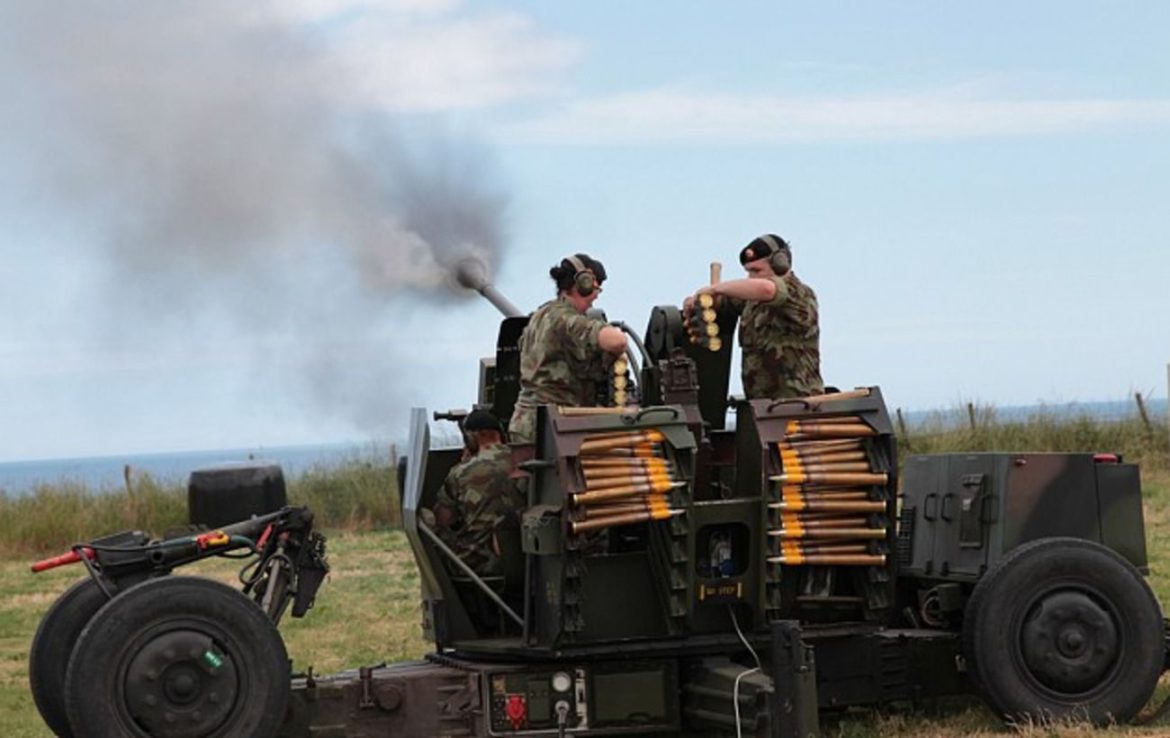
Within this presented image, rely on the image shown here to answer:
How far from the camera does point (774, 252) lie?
9984 mm

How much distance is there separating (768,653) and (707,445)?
0.99 meters

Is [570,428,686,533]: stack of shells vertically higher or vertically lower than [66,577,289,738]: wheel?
higher

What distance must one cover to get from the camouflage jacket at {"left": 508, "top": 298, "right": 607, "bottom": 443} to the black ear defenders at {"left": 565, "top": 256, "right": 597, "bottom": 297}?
0.32 ft

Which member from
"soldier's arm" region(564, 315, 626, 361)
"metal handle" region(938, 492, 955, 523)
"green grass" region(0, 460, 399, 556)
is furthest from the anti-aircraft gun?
"green grass" region(0, 460, 399, 556)

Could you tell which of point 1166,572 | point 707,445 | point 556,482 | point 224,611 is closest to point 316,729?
point 224,611

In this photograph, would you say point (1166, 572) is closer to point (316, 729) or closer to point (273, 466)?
point (316, 729)

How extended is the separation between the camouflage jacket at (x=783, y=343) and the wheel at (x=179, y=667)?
2.64 meters

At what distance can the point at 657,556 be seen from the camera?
9.20 meters

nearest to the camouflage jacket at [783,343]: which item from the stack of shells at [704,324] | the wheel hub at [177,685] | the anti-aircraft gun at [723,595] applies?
the stack of shells at [704,324]

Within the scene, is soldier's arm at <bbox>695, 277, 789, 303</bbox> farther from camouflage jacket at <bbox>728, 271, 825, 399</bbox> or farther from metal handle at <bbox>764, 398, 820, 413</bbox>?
metal handle at <bbox>764, 398, 820, 413</bbox>

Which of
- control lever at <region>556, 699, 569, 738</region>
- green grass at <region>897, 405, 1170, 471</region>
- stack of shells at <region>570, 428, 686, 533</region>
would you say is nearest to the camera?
stack of shells at <region>570, 428, 686, 533</region>

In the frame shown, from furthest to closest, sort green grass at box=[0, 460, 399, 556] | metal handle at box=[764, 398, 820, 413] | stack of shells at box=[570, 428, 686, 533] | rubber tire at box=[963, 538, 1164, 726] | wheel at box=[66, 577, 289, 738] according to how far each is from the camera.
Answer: green grass at box=[0, 460, 399, 556]
rubber tire at box=[963, 538, 1164, 726]
metal handle at box=[764, 398, 820, 413]
stack of shells at box=[570, 428, 686, 533]
wheel at box=[66, 577, 289, 738]

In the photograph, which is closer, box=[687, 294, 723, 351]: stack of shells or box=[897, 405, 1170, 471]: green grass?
box=[687, 294, 723, 351]: stack of shells

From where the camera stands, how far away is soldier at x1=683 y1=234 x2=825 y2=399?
32.6ft
